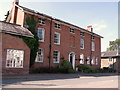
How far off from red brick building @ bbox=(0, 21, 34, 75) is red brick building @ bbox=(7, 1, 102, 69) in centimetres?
364

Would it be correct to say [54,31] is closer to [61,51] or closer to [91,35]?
[61,51]

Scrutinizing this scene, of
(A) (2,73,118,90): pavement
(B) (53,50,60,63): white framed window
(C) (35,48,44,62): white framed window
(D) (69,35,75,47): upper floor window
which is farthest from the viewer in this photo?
(D) (69,35,75,47): upper floor window

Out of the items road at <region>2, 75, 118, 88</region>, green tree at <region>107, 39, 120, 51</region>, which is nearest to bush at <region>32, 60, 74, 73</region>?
road at <region>2, 75, 118, 88</region>

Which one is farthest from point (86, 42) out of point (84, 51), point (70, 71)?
point (70, 71)

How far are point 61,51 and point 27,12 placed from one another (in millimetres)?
8329

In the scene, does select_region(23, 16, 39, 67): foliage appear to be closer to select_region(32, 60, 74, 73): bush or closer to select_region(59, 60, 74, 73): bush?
select_region(32, 60, 74, 73): bush

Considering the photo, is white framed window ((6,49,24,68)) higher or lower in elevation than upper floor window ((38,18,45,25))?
lower

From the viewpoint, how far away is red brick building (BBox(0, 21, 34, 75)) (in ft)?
51.5

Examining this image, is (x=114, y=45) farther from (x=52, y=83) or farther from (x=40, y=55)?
(x=52, y=83)

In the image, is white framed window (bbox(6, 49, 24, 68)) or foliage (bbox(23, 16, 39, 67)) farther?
foliage (bbox(23, 16, 39, 67))

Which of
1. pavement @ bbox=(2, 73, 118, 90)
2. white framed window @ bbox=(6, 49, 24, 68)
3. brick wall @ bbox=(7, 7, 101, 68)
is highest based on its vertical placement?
brick wall @ bbox=(7, 7, 101, 68)

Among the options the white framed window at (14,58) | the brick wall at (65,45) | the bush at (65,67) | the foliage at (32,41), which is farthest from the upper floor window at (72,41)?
the white framed window at (14,58)

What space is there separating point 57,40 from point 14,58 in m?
9.44

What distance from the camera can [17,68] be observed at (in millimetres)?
16641
